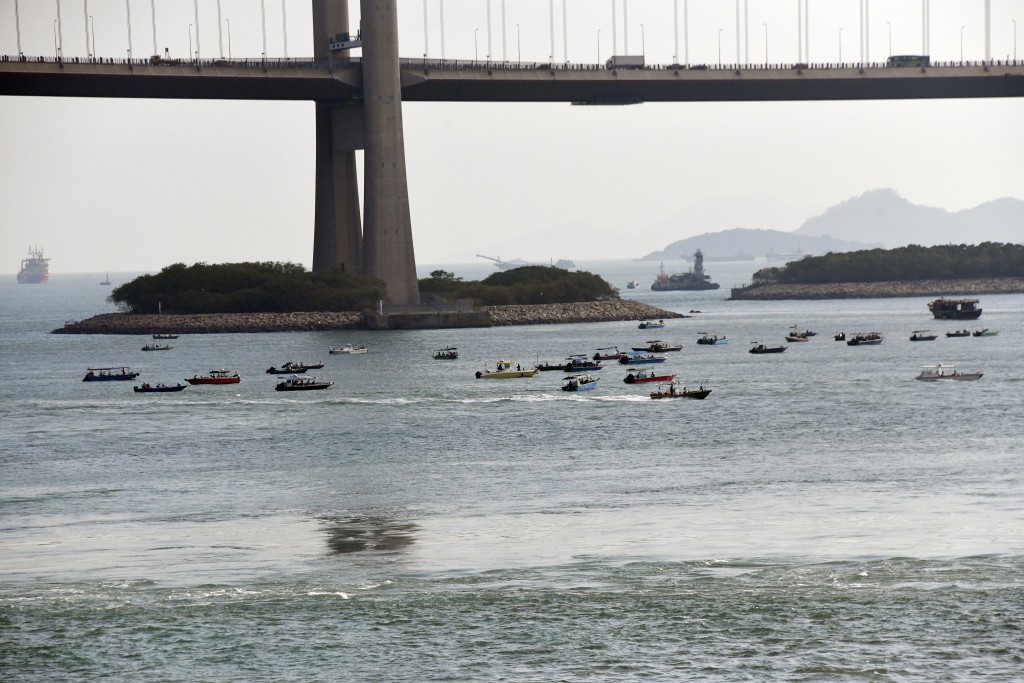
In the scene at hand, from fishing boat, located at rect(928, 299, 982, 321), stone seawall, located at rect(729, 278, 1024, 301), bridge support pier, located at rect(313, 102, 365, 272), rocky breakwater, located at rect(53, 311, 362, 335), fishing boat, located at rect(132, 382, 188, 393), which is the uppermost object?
bridge support pier, located at rect(313, 102, 365, 272)

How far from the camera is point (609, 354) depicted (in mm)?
79125

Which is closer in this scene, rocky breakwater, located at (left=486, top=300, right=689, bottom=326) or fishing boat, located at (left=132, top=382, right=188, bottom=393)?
fishing boat, located at (left=132, top=382, right=188, bottom=393)

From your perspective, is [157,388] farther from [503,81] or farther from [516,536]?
[503,81]

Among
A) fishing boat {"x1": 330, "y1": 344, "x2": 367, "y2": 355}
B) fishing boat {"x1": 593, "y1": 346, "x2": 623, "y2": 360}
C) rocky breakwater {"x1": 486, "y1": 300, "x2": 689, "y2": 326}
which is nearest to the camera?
fishing boat {"x1": 593, "y1": 346, "x2": 623, "y2": 360}

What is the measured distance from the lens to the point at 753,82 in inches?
4156

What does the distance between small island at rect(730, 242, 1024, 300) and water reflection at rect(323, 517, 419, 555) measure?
475ft

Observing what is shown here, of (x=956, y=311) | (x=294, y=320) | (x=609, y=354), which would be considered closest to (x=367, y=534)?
(x=609, y=354)

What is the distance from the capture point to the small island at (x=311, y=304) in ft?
348

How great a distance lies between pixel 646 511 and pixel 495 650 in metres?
10.5

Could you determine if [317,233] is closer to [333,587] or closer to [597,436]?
[597,436]

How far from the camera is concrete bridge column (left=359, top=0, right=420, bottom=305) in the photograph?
3805 inches

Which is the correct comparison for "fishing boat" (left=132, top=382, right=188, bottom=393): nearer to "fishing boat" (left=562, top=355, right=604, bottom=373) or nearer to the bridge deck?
"fishing boat" (left=562, top=355, right=604, bottom=373)

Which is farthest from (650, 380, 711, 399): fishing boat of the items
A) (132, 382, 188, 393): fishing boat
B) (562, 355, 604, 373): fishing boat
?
(132, 382, 188, 393): fishing boat

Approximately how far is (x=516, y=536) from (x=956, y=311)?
89741 mm
